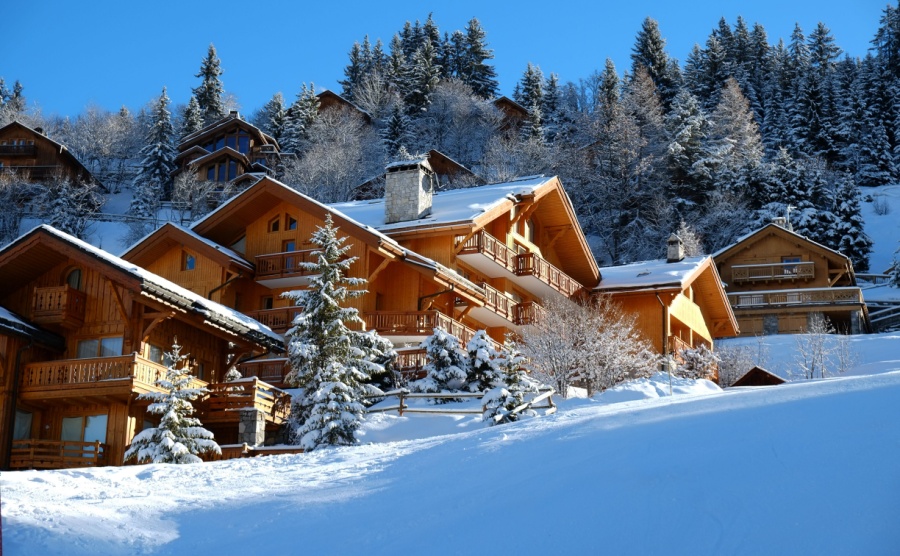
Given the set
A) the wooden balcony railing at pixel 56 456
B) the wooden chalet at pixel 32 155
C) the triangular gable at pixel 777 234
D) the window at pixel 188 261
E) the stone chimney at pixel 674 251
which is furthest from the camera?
the wooden chalet at pixel 32 155

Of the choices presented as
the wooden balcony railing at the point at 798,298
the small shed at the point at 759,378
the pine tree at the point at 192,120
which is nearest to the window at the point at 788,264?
the wooden balcony railing at the point at 798,298

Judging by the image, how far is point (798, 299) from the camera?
55250mm

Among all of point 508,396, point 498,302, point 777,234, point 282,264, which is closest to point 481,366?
point 508,396

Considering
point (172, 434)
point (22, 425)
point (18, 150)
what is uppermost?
point (18, 150)

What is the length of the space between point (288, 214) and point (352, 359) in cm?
1433

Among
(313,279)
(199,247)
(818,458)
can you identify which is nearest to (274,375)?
(199,247)

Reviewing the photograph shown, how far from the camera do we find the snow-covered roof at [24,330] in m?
26.4

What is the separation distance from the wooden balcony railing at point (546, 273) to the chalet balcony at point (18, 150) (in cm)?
4875

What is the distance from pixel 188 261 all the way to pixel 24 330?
33.7 feet

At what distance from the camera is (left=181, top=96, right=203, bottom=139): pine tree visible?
295 ft

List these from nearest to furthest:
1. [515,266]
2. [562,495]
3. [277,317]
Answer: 1. [562,495]
2. [277,317]
3. [515,266]

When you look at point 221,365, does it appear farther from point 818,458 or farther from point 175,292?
point 818,458

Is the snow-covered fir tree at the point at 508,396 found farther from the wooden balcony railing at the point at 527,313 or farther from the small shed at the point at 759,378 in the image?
the wooden balcony railing at the point at 527,313

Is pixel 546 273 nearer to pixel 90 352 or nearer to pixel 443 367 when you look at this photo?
pixel 443 367
